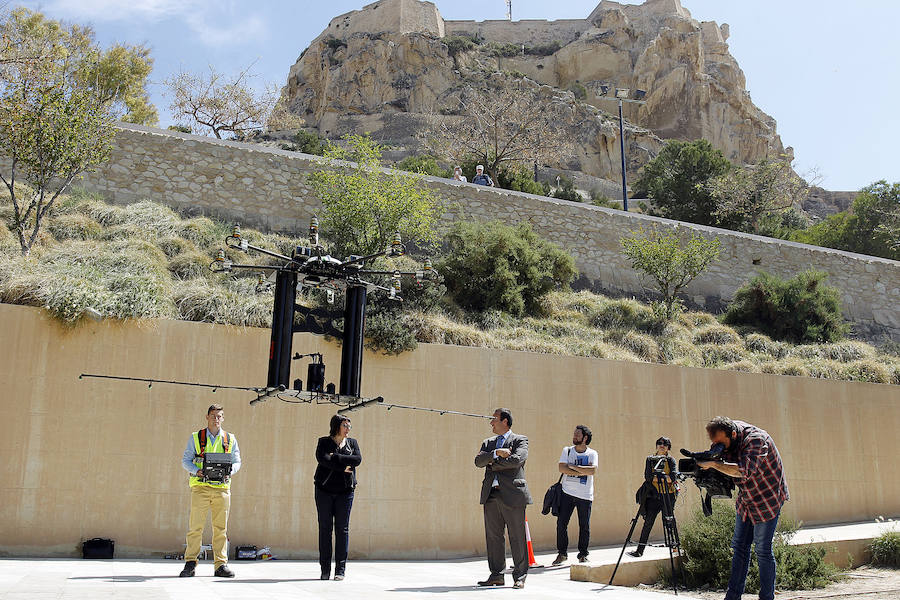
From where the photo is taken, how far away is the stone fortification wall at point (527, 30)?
6475cm

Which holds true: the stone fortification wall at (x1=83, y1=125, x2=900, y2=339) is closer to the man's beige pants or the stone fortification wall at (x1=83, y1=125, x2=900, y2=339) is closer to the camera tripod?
the man's beige pants

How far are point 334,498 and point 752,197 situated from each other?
1019 inches

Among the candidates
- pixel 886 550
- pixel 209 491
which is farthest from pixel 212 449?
pixel 886 550

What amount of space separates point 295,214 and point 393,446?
26.2 feet

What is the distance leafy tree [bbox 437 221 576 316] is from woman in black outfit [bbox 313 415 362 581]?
25.9 ft

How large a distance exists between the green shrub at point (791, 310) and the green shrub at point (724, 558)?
10.8 m

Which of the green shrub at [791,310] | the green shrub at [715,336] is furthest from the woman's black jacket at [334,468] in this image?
the green shrub at [791,310]

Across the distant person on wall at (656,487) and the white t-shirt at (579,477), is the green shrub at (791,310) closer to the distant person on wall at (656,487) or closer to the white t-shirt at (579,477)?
the distant person on wall at (656,487)

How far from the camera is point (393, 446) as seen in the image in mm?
9688

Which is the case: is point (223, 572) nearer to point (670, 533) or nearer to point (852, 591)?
point (670, 533)

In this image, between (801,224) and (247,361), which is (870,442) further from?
(801,224)

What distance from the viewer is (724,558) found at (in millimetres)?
6656

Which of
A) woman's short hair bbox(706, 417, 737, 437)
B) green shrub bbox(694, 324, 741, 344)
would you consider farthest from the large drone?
green shrub bbox(694, 324, 741, 344)

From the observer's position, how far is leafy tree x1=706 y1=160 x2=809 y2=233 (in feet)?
92.6
